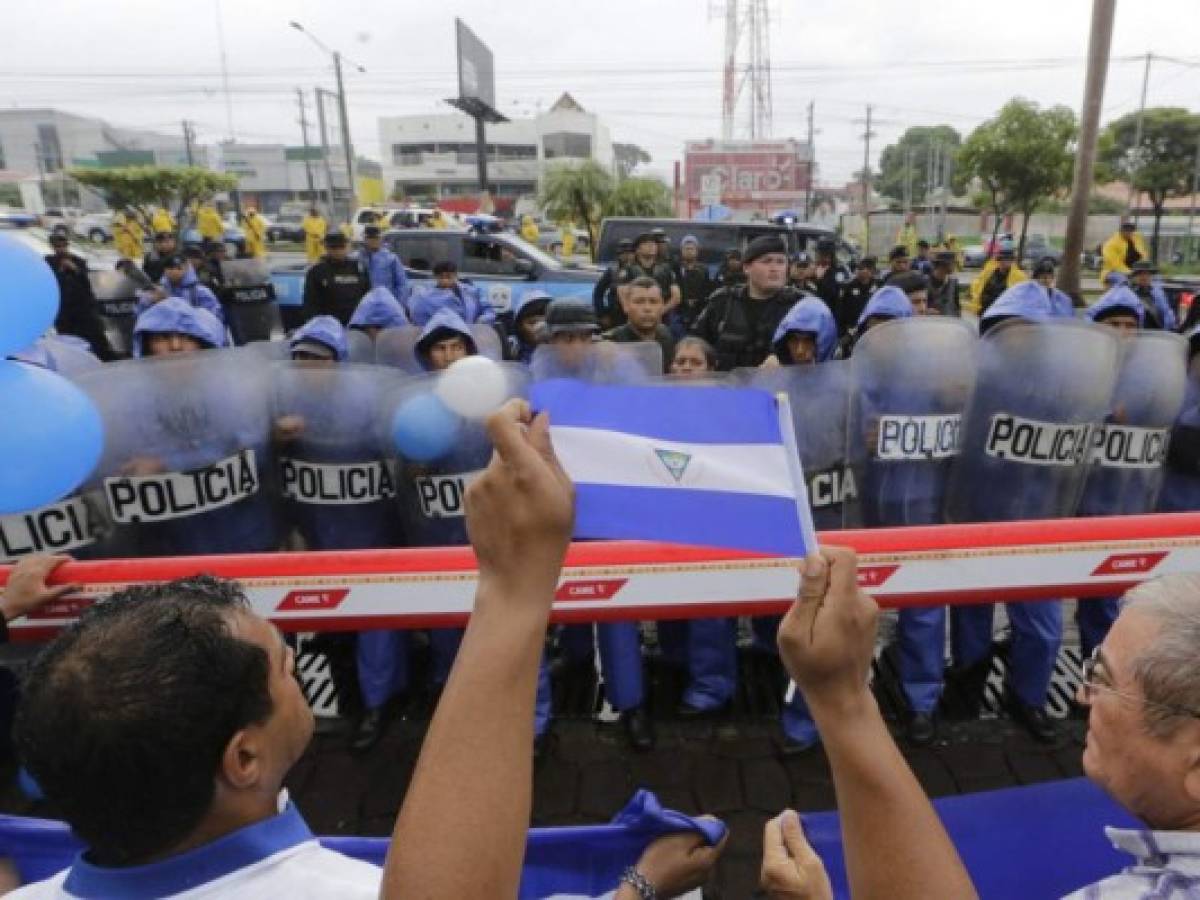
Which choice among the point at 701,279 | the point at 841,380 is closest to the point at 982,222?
the point at 701,279

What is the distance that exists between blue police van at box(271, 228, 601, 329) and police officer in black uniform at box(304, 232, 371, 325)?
2.97m

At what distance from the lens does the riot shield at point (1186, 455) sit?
130 inches

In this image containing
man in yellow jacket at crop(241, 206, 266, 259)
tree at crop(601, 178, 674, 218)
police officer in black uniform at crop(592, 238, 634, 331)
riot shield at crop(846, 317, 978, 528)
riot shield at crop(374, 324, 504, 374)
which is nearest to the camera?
riot shield at crop(846, 317, 978, 528)

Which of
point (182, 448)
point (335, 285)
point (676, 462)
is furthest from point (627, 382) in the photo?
point (335, 285)

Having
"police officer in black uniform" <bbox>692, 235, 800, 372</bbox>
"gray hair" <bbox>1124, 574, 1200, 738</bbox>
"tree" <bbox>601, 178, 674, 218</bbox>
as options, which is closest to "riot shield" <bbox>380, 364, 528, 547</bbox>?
"gray hair" <bbox>1124, 574, 1200, 738</bbox>

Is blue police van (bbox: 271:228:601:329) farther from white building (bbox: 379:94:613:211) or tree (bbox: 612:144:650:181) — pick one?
tree (bbox: 612:144:650:181)

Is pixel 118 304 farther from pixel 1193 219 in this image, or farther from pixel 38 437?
pixel 1193 219

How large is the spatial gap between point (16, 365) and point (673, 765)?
102 inches

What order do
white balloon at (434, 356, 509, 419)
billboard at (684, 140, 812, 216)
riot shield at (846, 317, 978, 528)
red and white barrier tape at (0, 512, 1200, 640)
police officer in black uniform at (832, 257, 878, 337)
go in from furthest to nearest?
billboard at (684, 140, 812, 216), police officer in black uniform at (832, 257, 878, 337), riot shield at (846, 317, 978, 528), white balloon at (434, 356, 509, 419), red and white barrier tape at (0, 512, 1200, 640)

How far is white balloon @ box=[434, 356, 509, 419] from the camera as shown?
2.88 meters

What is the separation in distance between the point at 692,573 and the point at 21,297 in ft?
6.58

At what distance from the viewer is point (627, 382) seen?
322 cm

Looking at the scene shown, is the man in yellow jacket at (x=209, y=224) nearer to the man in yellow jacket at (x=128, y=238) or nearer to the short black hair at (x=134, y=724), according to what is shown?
the man in yellow jacket at (x=128, y=238)

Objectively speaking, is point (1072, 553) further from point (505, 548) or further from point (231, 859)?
point (231, 859)
